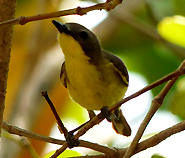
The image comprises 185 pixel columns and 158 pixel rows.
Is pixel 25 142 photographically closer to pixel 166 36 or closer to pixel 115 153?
pixel 115 153

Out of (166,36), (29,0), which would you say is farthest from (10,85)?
(166,36)

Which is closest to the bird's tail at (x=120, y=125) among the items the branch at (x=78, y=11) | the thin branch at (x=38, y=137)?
the thin branch at (x=38, y=137)

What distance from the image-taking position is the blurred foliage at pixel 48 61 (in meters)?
2.62

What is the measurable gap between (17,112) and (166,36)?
1.48 meters

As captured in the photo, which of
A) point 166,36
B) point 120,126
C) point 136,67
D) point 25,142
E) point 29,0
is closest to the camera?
point 25,142

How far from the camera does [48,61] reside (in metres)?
2.92

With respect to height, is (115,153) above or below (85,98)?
below

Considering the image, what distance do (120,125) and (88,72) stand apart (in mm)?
663

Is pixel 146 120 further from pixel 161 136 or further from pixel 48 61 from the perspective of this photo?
pixel 48 61

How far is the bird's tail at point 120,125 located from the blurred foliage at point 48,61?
15.2 inches

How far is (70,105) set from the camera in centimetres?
304

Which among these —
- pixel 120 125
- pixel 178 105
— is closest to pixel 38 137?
pixel 178 105

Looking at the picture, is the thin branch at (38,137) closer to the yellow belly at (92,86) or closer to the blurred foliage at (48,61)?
the yellow belly at (92,86)

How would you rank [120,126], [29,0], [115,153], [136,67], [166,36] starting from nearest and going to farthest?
1. [115,153]
2. [166,36]
3. [120,126]
4. [136,67]
5. [29,0]
